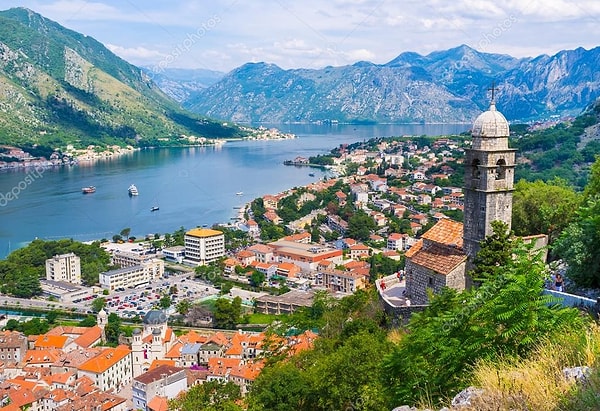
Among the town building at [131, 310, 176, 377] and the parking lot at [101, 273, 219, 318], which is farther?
the parking lot at [101, 273, 219, 318]

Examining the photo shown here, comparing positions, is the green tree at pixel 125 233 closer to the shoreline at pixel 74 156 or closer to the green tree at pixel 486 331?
the green tree at pixel 486 331

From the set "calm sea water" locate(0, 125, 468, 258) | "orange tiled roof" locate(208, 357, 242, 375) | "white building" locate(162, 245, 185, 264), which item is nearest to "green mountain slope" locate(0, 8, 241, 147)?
"calm sea water" locate(0, 125, 468, 258)

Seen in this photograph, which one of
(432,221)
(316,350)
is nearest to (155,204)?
(432,221)

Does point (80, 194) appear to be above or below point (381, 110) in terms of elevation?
below

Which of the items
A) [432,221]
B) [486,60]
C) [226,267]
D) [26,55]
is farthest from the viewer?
[486,60]

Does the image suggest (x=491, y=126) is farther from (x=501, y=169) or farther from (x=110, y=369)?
(x=110, y=369)

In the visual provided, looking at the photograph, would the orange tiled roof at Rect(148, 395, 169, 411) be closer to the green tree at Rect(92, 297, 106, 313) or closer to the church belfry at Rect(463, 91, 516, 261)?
the church belfry at Rect(463, 91, 516, 261)

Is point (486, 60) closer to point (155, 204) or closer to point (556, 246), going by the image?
point (155, 204)
